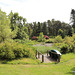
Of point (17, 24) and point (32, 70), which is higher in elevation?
point (17, 24)

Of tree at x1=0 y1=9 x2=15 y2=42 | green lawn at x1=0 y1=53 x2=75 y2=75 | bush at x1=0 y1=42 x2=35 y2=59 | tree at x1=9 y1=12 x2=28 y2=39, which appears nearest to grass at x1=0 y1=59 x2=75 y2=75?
green lawn at x1=0 y1=53 x2=75 y2=75

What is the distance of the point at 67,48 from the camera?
49.9 ft

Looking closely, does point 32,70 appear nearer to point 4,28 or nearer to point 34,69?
point 34,69

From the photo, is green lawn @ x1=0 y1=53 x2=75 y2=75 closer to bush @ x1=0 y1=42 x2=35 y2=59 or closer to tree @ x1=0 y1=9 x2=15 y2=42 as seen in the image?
bush @ x1=0 y1=42 x2=35 y2=59

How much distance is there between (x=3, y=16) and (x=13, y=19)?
27.9 ft

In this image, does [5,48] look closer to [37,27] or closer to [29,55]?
[29,55]

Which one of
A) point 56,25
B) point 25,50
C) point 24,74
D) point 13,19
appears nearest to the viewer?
point 24,74

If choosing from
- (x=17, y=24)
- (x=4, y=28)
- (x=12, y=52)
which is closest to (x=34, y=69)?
(x=12, y=52)

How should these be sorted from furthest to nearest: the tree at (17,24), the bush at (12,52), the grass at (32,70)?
1. the tree at (17,24)
2. the bush at (12,52)
3. the grass at (32,70)

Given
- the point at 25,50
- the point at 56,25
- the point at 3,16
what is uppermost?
the point at 56,25

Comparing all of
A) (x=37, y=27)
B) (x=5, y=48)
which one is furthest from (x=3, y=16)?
(x=37, y=27)

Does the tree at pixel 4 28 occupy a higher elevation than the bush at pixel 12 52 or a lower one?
higher

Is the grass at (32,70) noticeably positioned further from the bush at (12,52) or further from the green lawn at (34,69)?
the bush at (12,52)

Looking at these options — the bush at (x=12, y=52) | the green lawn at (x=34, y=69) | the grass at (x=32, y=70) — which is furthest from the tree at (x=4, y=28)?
the grass at (x=32, y=70)
